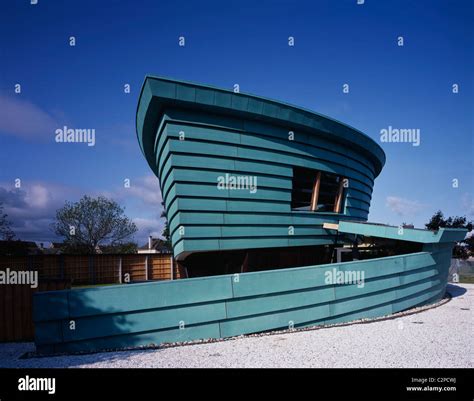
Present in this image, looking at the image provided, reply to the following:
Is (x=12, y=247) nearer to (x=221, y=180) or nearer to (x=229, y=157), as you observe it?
(x=221, y=180)

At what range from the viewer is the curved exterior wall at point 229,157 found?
883 centimetres

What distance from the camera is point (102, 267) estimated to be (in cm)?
1983

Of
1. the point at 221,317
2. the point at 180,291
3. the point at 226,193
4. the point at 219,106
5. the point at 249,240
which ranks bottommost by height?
the point at 221,317

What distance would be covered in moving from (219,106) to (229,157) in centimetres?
135

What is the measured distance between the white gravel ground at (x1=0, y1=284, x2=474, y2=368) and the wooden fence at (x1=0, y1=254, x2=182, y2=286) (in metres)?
11.3

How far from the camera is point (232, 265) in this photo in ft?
34.9

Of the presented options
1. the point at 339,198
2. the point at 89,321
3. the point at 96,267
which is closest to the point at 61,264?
the point at 96,267

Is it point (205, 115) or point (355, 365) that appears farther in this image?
point (205, 115)

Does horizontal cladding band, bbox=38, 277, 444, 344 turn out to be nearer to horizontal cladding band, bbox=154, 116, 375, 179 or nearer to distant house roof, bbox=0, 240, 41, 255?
horizontal cladding band, bbox=154, 116, 375, 179

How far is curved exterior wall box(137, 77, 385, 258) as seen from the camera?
348 inches

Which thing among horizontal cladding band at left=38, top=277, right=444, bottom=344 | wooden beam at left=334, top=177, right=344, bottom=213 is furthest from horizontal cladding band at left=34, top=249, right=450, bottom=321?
wooden beam at left=334, top=177, right=344, bottom=213
